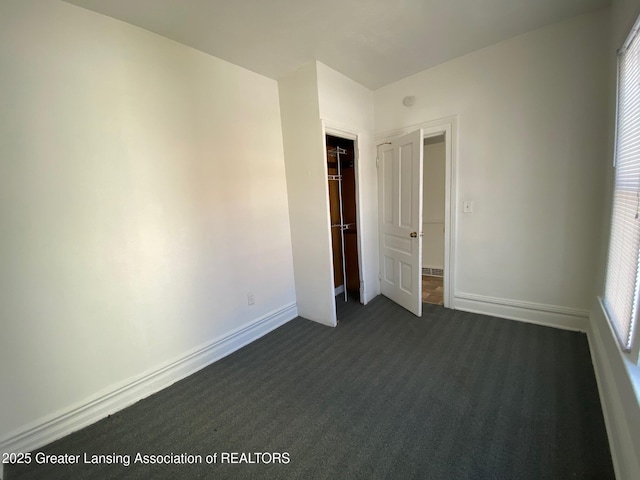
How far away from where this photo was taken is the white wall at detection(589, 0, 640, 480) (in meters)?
1.11

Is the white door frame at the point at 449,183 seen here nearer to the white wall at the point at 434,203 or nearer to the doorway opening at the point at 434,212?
the doorway opening at the point at 434,212

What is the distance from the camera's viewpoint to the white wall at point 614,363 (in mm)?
1110

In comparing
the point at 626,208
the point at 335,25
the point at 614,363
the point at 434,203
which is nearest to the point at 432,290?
the point at 434,203

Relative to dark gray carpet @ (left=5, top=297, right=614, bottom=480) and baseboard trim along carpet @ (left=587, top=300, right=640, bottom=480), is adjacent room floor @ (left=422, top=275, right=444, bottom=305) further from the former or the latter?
baseboard trim along carpet @ (left=587, top=300, right=640, bottom=480)

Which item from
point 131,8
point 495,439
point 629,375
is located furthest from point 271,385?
point 131,8

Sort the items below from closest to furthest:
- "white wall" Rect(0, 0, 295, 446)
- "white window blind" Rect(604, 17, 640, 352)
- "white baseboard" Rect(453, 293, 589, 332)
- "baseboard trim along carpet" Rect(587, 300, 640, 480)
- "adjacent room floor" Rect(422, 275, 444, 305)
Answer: "baseboard trim along carpet" Rect(587, 300, 640, 480) < "white window blind" Rect(604, 17, 640, 352) < "white wall" Rect(0, 0, 295, 446) < "white baseboard" Rect(453, 293, 589, 332) < "adjacent room floor" Rect(422, 275, 444, 305)

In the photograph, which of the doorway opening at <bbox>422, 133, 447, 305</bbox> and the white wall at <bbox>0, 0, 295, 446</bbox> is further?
the doorway opening at <bbox>422, 133, 447, 305</bbox>

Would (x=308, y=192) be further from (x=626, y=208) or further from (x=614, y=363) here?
(x=614, y=363)

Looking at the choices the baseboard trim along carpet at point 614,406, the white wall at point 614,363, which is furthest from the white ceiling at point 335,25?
the baseboard trim along carpet at point 614,406

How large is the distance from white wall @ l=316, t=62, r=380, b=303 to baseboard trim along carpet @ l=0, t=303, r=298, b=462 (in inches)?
58.2

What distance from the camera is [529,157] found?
2432mm

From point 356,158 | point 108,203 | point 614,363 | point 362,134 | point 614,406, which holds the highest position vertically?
point 362,134

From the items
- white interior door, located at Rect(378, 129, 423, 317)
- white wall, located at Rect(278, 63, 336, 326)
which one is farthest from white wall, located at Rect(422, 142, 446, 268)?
white wall, located at Rect(278, 63, 336, 326)

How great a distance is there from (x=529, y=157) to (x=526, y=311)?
4.87ft
